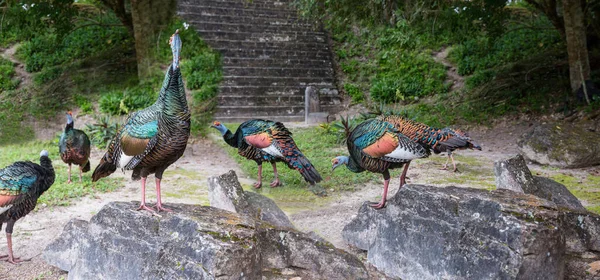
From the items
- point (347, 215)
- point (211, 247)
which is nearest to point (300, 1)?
point (347, 215)

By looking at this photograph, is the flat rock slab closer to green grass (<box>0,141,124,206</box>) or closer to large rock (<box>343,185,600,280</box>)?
large rock (<box>343,185,600,280</box>)

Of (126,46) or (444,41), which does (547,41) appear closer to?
(444,41)

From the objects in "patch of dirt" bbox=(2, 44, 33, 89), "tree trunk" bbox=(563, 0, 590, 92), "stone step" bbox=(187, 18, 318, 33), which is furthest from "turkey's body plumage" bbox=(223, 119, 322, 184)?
"patch of dirt" bbox=(2, 44, 33, 89)

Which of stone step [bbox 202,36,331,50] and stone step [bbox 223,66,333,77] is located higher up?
stone step [bbox 202,36,331,50]

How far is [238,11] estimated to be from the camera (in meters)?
16.8

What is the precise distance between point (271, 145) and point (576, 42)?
270 inches

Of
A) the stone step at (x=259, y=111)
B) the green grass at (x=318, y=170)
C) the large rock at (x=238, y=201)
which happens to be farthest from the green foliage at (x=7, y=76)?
the large rock at (x=238, y=201)

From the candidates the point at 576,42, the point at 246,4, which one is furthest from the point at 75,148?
the point at 246,4

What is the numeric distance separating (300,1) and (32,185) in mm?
7176

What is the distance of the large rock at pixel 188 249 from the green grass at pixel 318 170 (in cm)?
280

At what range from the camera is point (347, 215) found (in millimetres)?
6238

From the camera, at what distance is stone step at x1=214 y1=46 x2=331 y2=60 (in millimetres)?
15148

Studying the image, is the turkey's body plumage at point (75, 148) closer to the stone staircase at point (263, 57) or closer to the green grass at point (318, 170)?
the green grass at point (318, 170)

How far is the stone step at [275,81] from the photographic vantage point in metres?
14.3
